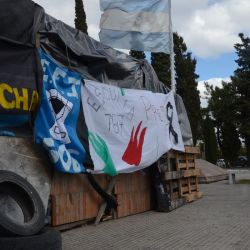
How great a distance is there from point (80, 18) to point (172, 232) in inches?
904

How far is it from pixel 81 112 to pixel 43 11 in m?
1.89

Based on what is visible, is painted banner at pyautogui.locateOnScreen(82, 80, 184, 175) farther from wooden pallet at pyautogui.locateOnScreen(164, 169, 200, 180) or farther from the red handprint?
wooden pallet at pyautogui.locateOnScreen(164, 169, 200, 180)

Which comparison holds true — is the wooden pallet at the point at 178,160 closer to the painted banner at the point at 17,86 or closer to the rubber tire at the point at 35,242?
the painted banner at the point at 17,86

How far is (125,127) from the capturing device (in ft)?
33.3

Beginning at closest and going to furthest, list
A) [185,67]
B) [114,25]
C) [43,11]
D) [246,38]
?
[43,11] < [114,25] < [185,67] < [246,38]

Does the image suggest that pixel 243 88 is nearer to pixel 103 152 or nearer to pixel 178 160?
pixel 178 160

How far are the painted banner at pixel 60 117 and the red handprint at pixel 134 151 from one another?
163 centimetres

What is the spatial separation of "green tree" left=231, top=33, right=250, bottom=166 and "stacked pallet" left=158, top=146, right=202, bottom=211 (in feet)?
109

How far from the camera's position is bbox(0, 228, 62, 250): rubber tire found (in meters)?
5.30

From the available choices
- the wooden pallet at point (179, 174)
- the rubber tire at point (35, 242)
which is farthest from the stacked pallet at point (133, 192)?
the rubber tire at point (35, 242)

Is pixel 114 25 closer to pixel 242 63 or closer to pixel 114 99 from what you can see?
pixel 114 99

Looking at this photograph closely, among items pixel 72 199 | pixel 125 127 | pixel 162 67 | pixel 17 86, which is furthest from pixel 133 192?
pixel 162 67

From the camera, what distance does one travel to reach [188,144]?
1438 centimetres

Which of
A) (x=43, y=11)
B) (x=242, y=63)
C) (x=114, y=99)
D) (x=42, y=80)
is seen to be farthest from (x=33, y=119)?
(x=242, y=63)
